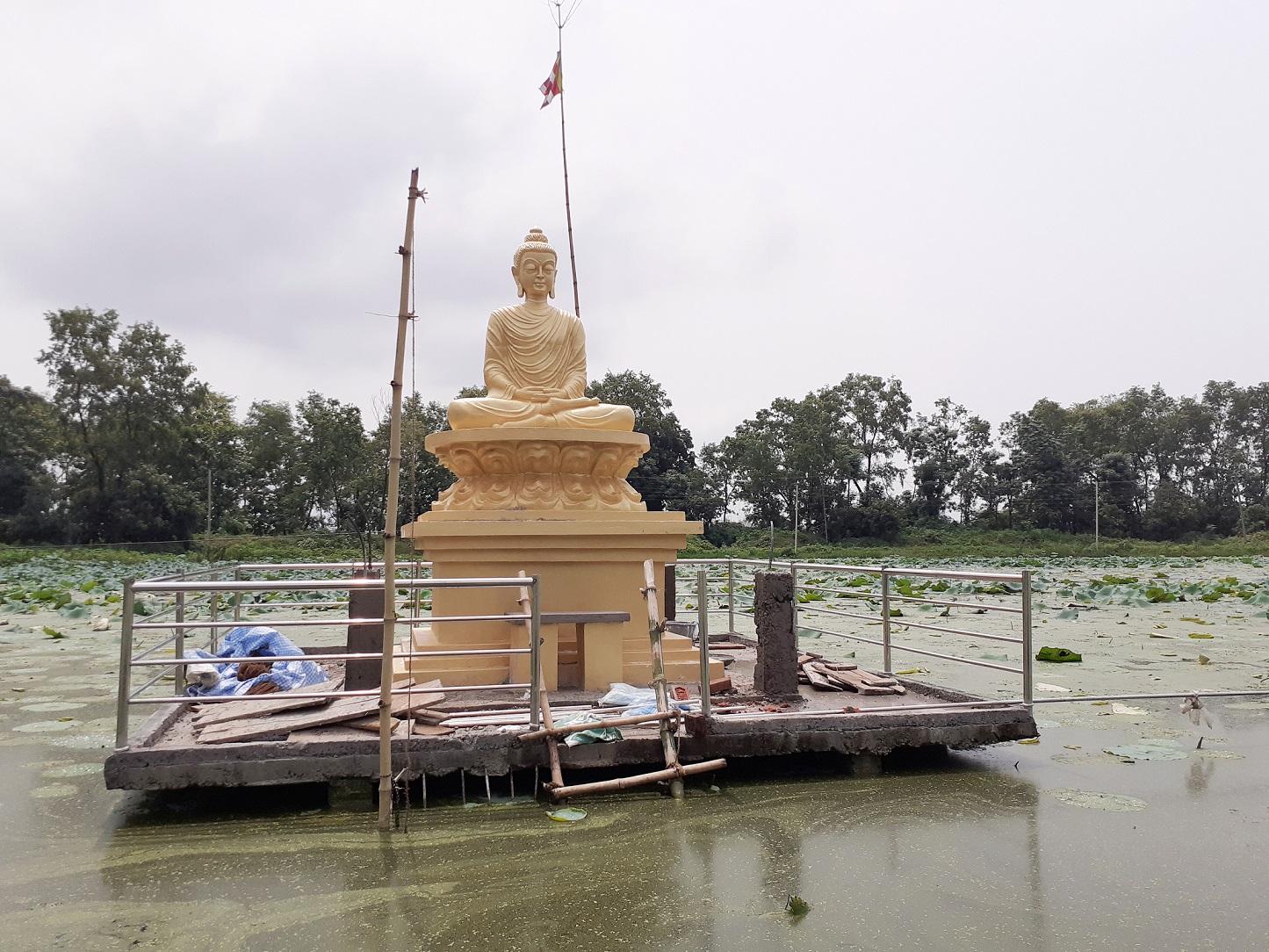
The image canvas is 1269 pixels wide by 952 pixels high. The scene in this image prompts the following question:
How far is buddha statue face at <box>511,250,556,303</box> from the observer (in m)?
8.48

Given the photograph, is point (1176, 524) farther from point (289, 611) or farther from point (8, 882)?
point (8, 882)

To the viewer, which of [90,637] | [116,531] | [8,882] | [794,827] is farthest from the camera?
[116,531]

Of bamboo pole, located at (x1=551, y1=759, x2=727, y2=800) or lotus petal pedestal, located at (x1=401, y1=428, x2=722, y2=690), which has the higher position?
lotus petal pedestal, located at (x1=401, y1=428, x2=722, y2=690)

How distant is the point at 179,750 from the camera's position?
4.62 metres

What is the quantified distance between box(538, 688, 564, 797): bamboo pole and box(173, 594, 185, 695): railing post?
2102 millimetres

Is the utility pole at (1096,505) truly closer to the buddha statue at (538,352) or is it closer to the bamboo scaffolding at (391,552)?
the buddha statue at (538,352)

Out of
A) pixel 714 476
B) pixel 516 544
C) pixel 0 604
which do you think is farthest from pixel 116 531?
pixel 516 544

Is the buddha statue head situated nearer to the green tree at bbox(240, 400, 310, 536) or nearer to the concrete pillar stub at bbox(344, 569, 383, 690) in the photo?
the concrete pillar stub at bbox(344, 569, 383, 690)

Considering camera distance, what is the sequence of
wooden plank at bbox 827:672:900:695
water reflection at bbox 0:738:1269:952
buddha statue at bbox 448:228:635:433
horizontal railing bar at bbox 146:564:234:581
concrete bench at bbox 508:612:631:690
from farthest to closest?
buddha statue at bbox 448:228:635:433
wooden plank at bbox 827:672:900:695
concrete bench at bbox 508:612:631:690
horizontal railing bar at bbox 146:564:234:581
water reflection at bbox 0:738:1269:952

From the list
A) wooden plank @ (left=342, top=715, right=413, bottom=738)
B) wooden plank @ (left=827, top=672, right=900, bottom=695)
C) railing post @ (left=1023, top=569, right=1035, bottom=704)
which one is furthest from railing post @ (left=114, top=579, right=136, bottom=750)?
railing post @ (left=1023, top=569, right=1035, bottom=704)

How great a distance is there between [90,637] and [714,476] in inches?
1233

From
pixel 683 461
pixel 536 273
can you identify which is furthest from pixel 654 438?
pixel 536 273

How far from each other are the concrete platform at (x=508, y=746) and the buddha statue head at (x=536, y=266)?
159 inches

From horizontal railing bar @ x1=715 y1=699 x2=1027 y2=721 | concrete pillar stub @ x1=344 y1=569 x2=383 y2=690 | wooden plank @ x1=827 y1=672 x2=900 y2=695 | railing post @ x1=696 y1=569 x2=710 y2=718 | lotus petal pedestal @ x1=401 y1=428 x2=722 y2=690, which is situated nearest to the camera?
railing post @ x1=696 y1=569 x2=710 y2=718
